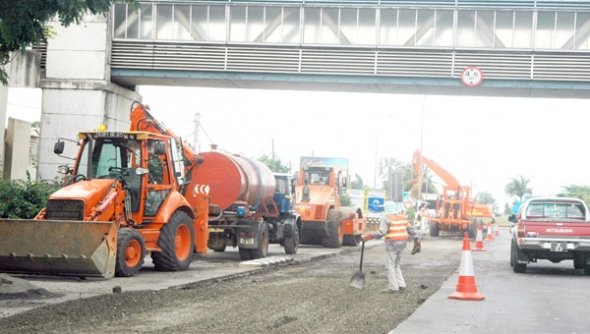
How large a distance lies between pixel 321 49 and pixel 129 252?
44.2 ft

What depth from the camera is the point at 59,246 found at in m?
15.1

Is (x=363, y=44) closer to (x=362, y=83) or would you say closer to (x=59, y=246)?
(x=362, y=83)

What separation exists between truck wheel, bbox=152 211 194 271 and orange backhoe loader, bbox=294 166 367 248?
1151cm

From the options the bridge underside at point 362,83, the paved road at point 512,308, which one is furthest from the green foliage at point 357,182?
the paved road at point 512,308

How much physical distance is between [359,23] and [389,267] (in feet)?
47.6

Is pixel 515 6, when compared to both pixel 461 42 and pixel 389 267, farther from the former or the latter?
pixel 389 267

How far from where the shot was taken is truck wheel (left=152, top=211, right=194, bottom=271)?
17.7 metres

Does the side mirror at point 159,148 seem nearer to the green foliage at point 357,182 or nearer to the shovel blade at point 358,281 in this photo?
the shovel blade at point 358,281

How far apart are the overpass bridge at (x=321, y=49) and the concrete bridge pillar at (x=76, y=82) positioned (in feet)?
0.11

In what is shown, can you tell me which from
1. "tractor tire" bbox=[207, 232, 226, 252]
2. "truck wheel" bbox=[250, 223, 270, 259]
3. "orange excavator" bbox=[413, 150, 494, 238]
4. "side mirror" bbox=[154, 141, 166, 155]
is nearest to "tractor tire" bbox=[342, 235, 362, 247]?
"truck wheel" bbox=[250, 223, 270, 259]

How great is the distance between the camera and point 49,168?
2859cm

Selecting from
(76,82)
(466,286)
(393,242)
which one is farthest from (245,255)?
(466,286)

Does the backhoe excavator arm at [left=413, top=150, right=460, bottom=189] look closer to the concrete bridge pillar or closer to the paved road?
the concrete bridge pillar

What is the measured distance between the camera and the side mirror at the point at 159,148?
17688 mm
